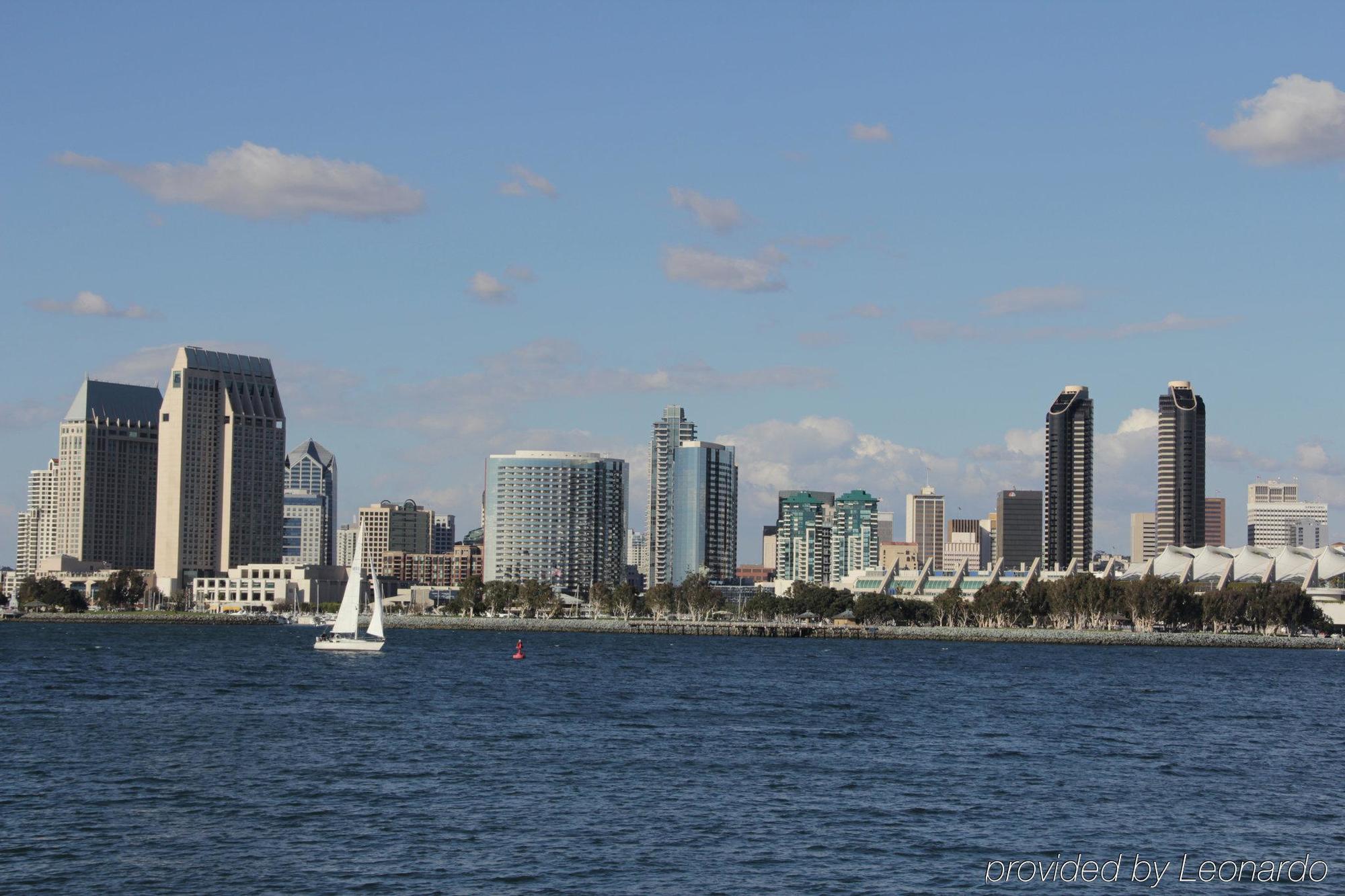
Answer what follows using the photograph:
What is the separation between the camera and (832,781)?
63469 mm

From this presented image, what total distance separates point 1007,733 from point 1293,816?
91.2ft

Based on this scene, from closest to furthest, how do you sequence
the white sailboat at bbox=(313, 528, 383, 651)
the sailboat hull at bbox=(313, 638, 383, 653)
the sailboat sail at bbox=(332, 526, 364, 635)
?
1. the sailboat sail at bbox=(332, 526, 364, 635)
2. the white sailboat at bbox=(313, 528, 383, 651)
3. the sailboat hull at bbox=(313, 638, 383, 653)

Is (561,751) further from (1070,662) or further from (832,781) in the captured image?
(1070,662)

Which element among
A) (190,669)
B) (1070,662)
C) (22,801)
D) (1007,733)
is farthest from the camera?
(1070,662)

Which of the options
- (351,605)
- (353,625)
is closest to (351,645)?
(353,625)

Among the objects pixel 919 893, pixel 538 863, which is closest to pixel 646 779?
pixel 538 863

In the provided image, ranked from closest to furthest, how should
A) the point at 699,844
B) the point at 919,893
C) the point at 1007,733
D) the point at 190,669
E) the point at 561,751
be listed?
1. the point at 919,893
2. the point at 699,844
3. the point at 561,751
4. the point at 1007,733
5. the point at 190,669

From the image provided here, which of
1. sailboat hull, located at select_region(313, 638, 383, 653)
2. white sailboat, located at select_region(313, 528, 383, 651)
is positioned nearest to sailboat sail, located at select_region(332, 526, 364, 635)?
white sailboat, located at select_region(313, 528, 383, 651)

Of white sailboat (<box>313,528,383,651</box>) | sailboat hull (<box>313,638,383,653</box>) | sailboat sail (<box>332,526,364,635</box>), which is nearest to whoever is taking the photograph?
sailboat sail (<box>332,526,364,635</box>)

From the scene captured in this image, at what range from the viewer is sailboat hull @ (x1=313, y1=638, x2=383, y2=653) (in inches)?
6575

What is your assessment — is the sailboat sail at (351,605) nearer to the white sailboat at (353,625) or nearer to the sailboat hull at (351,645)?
the white sailboat at (353,625)

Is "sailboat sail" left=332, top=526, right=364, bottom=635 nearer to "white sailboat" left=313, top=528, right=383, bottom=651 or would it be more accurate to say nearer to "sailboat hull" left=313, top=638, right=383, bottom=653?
"white sailboat" left=313, top=528, right=383, bottom=651

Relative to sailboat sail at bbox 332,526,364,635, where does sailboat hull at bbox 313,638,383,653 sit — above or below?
below

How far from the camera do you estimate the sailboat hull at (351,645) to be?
167 m
